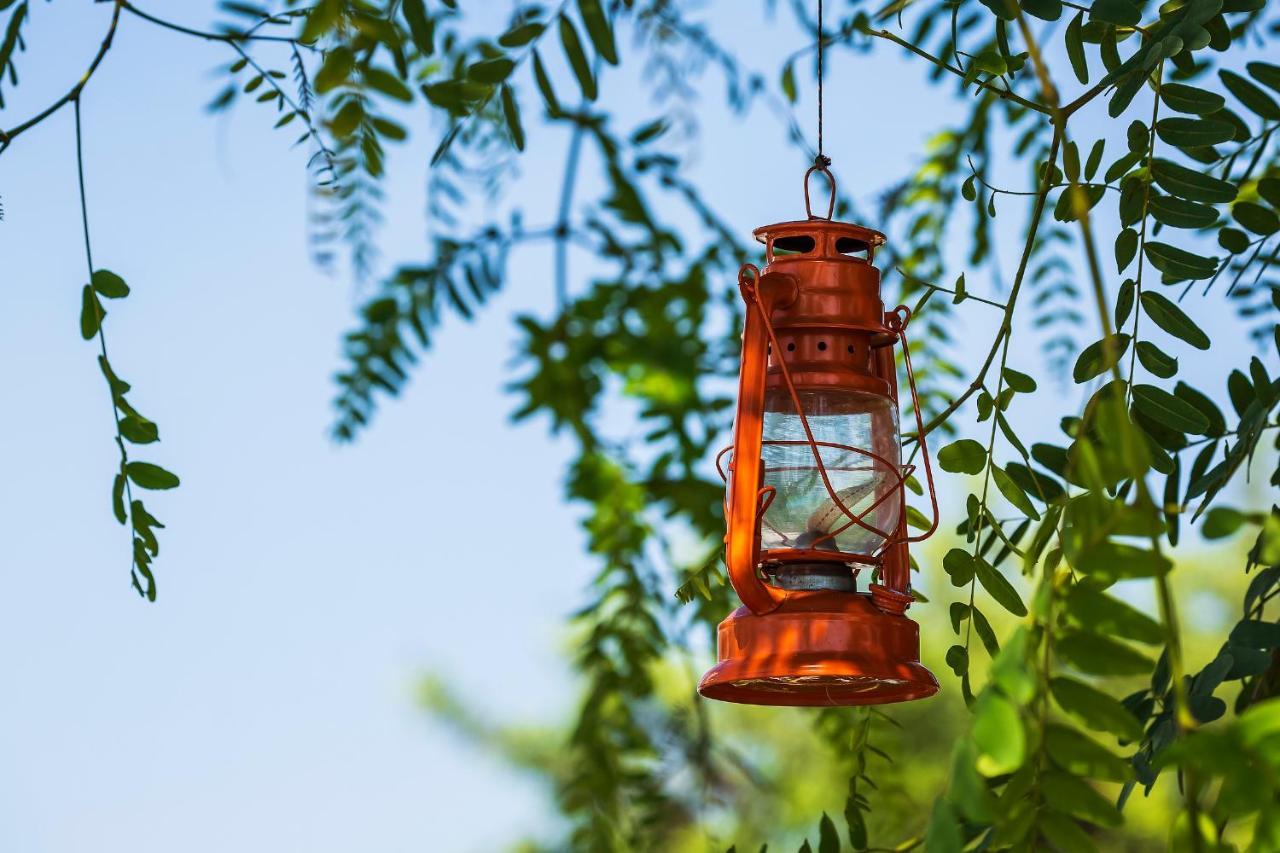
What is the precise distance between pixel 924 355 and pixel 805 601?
84 cm

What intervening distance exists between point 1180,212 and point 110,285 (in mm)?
609

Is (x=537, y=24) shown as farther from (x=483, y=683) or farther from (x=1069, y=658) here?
(x=483, y=683)

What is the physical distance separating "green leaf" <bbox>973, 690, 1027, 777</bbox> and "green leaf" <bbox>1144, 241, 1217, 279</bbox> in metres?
0.46

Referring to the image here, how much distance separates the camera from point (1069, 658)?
55 centimetres

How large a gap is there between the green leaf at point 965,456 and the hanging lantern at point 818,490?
48 mm

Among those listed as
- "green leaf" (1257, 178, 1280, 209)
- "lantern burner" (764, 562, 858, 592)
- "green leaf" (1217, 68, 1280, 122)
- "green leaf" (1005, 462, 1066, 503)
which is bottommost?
"lantern burner" (764, 562, 858, 592)

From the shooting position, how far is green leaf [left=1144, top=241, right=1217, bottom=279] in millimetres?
886

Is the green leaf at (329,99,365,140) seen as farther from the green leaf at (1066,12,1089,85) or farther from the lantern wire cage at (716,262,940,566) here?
the green leaf at (1066,12,1089,85)

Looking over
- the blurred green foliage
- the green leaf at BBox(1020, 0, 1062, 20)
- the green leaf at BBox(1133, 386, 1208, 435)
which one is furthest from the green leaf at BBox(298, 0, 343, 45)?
the green leaf at BBox(1133, 386, 1208, 435)

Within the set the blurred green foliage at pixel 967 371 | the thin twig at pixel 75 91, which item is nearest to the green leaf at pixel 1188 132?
the blurred green foliage at pixel 967 371

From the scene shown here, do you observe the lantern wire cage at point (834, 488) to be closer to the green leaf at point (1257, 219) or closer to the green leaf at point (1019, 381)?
the green leaf at point (1019, 381)

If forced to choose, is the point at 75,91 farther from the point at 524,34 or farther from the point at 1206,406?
the point at 1206,406

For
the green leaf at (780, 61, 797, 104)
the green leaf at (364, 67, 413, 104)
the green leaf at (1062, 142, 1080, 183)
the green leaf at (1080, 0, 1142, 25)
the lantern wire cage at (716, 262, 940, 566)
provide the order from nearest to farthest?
the green leaf at (1062, 142, 1080, 183)
the green leaf at (1080, 0, 1142, 25)
the lantern wire cage at (716, 262, 940, 566)
the green leaf at (364, 67, 413, 104)
the green leaf at (780, 61, 797, 104)

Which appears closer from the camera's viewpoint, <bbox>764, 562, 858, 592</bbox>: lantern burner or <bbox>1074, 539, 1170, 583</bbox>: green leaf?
<bbox>1074, 539, 1170, 583</bbox>: green leaf
